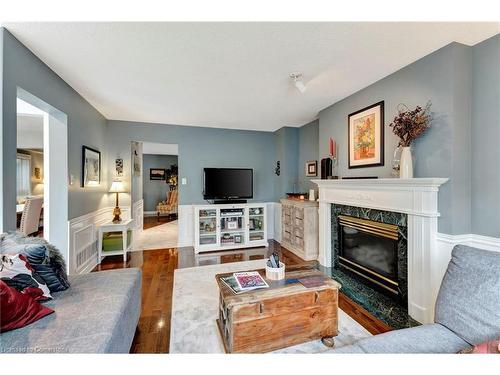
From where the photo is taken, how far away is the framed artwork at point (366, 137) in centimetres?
242

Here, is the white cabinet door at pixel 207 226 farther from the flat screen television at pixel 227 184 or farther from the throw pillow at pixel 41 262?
Result: the throw pillow at pixel 41 262

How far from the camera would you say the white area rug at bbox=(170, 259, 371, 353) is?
160 cm

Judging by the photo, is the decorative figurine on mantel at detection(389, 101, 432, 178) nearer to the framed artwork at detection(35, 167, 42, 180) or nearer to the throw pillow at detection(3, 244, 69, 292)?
the throw pillow at detection(3, 244, 69, 292)

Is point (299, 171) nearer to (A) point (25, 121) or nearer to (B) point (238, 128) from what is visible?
(B) point (238, 128)

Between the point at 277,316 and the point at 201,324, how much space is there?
0.76 m

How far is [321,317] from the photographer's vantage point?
1614 millimetres

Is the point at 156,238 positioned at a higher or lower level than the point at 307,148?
lower

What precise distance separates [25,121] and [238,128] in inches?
151

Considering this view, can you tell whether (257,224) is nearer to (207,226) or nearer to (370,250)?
(207,226)

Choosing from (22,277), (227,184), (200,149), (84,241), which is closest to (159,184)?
(200,149)

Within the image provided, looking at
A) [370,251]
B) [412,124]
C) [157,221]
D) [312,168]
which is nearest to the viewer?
[412,124]

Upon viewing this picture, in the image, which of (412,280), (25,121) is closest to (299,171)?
(412,280)

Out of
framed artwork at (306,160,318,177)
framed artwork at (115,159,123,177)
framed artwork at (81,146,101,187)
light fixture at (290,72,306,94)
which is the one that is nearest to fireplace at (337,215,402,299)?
framed artwork at (306,160,318,177)

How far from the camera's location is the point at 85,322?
113 centimetres
